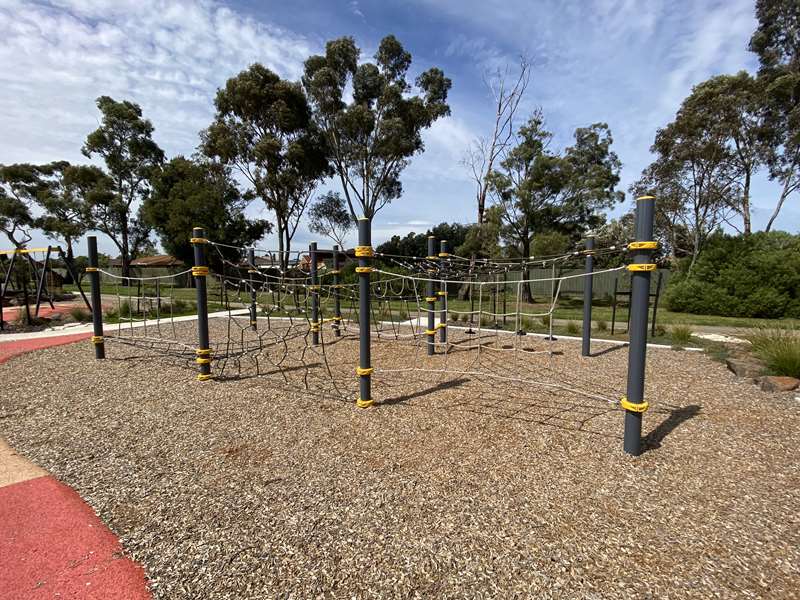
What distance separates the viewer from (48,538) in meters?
1.95

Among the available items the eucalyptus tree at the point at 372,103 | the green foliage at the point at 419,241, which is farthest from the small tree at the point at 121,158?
the green foliage at the point at 419,241

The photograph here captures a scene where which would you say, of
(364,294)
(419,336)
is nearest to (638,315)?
(364,294)

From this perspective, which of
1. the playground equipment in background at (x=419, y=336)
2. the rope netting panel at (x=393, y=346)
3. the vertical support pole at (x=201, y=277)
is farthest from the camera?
the rope netting panel at (x=393, y=346)

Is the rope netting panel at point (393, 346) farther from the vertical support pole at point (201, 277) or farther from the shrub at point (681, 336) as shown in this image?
the shrub at point (681, 336)

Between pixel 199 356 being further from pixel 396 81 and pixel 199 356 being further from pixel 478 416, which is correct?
pixel 396 81

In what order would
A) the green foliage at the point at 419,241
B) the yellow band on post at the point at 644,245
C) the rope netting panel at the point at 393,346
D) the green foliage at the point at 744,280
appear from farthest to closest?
the green foliage at the point at 419,241
the green foliage at the point at 744,280
the rope netting panel at the point at 393,346
the yellow band on post at the point at 644,245

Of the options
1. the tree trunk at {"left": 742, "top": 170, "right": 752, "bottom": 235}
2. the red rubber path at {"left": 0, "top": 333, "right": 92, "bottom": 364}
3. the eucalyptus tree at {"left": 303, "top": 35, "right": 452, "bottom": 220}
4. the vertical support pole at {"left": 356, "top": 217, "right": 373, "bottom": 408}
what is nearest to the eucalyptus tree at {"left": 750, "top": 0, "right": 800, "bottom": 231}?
the tree trunk at {"left": 742, "top": 170, "right": 752, "bottom": 235}

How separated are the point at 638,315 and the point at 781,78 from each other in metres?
20.9

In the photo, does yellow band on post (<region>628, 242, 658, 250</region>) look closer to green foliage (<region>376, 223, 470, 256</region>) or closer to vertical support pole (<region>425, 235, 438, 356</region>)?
vertical support pole (<region>425, 235, 438, 356</region>)

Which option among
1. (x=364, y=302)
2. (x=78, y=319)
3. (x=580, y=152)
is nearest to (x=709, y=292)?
(x=580, y=152)

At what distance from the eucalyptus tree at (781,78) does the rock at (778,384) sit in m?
18.1

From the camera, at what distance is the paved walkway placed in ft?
5.34

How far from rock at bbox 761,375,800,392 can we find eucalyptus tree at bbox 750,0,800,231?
1806 cm

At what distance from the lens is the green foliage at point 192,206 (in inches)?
842
